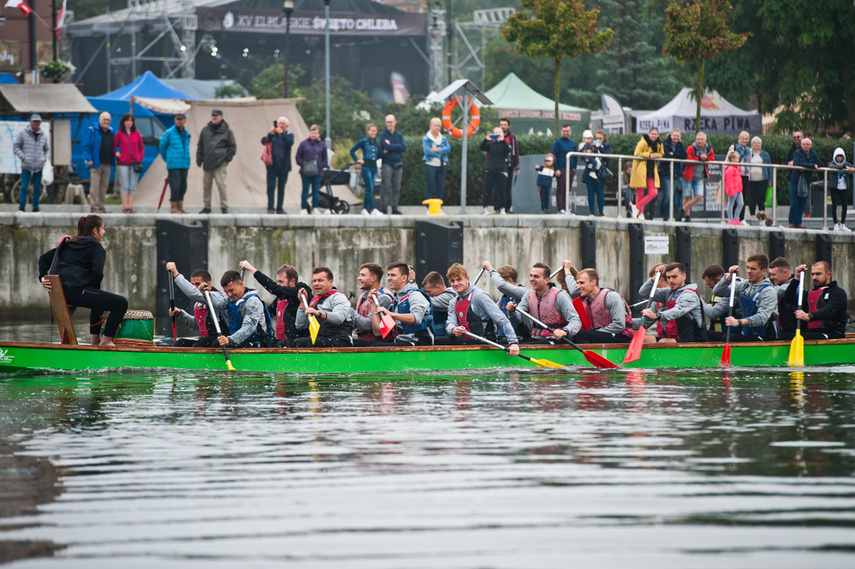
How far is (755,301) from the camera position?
42.9ft

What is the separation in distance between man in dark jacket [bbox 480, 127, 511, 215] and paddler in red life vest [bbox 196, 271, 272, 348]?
767cm

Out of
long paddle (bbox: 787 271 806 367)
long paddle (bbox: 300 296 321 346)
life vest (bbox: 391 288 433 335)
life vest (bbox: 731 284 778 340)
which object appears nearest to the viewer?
long paddle (bbox: 300 296 321 346)

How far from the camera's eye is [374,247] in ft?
60.1

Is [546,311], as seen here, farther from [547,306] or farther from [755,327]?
[755,327]

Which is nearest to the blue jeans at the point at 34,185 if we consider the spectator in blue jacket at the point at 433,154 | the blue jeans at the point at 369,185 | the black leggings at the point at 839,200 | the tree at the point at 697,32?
the blue jeans at the point at 369,185

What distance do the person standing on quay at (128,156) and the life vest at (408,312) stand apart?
752 cm

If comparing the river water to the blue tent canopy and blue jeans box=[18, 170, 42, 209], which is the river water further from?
the blue tent canopy

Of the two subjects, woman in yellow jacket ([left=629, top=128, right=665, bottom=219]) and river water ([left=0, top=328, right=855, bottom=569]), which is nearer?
river water ([left=0, top=328, right=855, bottom=569])

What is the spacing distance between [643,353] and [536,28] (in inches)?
512

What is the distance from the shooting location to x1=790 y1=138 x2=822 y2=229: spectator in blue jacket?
19.2 meters

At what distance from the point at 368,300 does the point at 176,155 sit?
272 inches

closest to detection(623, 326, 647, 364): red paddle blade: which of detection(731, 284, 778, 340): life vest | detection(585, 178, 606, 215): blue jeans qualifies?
detection(731, 284, 778, 340): life vest

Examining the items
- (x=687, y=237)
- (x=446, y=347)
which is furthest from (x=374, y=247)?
(x=446, y=347)

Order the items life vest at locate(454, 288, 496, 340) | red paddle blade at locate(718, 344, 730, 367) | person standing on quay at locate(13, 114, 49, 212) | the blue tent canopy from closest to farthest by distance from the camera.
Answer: life vest at locate(454, 288, 496, 340), red paddle blade at locate(718, 344, 730, 367), person standing on quay at locate(13, 114, 49, 212), the blue tent canopy
